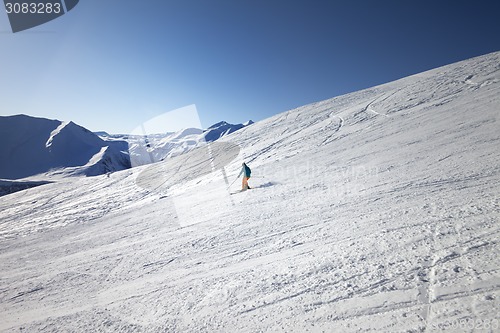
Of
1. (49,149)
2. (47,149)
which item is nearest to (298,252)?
(49,149)

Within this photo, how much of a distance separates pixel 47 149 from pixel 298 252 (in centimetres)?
7768

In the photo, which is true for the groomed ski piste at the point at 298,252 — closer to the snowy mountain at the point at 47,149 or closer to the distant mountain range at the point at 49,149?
the distant mountain range at the point at 49,149

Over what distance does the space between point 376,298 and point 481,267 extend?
1.29 meters

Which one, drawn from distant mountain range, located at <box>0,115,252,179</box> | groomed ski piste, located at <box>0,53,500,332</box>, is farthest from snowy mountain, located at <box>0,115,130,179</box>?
groomed ski piste, located at <box>0,53,500,332</box>

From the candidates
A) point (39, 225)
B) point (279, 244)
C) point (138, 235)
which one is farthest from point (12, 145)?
point (279, 244)

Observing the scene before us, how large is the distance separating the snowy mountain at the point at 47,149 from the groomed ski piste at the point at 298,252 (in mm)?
50596

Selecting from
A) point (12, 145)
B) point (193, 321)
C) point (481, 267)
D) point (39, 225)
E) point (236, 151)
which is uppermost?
point (12, 145)

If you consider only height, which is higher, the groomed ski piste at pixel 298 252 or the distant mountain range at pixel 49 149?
the distant mountain range at pixel 49 149

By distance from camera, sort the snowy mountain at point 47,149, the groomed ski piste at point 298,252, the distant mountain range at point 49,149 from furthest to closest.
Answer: the snowy mountain at point 47,149, the distant mountain range at point 49,149, the groomed ski piste at point 298,252

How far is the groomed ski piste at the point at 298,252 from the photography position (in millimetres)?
2768

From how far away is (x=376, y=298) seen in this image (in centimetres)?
276

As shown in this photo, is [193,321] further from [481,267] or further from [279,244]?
[481,267]

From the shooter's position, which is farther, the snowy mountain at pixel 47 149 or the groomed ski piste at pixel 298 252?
the snowy mountain at pixel 47 149

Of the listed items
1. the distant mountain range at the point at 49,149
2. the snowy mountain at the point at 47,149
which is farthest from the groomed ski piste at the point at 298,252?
the snowy mountain at the point at 47,149
